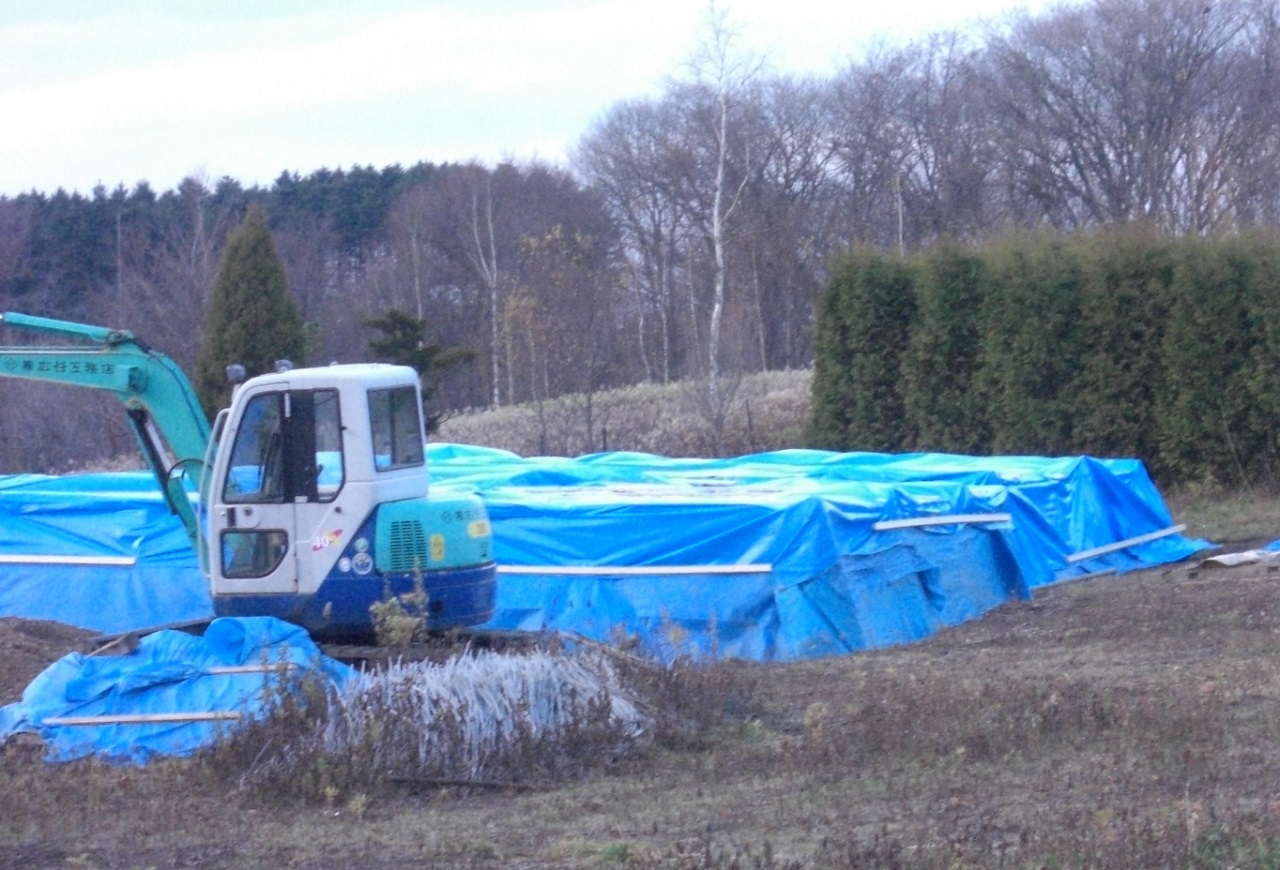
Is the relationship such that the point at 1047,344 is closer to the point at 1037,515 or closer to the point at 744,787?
the point at 1037,515

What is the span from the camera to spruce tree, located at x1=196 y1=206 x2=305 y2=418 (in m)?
23.6

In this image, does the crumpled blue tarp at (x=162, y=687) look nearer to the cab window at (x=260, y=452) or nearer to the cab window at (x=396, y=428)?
the cab window at (x=260, y=452)

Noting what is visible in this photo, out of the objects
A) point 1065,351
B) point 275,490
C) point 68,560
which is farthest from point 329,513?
point 1065,351

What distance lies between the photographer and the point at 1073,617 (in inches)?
482

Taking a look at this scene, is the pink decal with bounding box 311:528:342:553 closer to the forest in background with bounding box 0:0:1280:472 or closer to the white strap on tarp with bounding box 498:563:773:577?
the white strap on tarp with bounding box 498:563:773:577

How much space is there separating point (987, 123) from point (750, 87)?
6680 mm

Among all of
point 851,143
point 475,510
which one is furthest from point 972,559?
point 851,143

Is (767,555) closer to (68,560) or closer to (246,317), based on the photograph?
(68,560)

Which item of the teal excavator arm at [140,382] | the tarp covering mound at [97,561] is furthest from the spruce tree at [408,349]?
the teal excavator arm at [140,382]

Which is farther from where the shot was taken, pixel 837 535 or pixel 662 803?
pixel 837 535

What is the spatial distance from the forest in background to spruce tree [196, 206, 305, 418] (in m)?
6.17

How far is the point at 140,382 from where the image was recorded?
10.2 metres

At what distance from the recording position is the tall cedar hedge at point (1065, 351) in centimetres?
2012

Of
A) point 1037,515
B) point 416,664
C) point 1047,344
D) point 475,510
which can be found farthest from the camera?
point 1047,344
